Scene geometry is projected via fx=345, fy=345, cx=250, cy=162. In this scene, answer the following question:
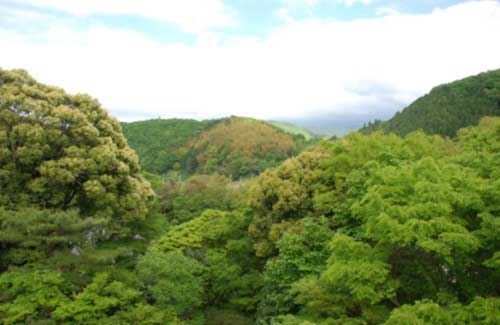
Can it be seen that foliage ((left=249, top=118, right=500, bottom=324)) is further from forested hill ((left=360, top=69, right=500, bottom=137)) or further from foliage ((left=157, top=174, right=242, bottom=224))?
forested hill ((left=360, top=69, right=500, bottom=137))

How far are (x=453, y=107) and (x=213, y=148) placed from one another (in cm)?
5122

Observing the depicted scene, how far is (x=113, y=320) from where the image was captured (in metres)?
10.2

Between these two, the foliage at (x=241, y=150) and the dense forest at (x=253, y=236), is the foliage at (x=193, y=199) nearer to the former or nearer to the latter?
the dense forest at (x=253, y=236)

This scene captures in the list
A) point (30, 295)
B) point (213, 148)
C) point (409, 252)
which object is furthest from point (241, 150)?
point (409, 252)

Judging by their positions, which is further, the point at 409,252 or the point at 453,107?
the point at 453,107

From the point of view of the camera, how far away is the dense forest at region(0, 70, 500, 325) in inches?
311

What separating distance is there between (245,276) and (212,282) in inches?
64.2

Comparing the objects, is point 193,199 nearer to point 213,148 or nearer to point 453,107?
point 213,148

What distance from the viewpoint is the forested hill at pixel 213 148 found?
7328 centimetres

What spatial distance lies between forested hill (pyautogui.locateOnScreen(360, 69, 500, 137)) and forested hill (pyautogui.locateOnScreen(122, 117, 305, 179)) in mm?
20343

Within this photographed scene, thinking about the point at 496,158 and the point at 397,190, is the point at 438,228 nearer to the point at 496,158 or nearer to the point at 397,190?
the point at 397,190

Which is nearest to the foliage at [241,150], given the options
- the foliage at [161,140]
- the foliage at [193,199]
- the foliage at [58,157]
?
the foliage at [161,140]

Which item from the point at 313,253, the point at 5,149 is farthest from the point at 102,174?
the point at 313,253

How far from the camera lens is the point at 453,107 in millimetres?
66062
